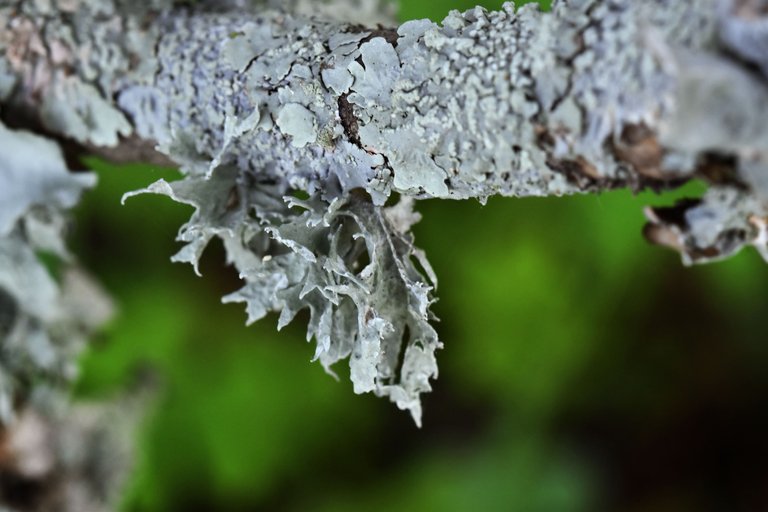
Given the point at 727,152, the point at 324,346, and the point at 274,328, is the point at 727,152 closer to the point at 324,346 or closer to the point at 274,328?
the point at 324,346

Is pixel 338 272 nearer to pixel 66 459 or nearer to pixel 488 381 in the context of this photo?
pixel 66 459

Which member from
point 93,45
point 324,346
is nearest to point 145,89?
point 93,45

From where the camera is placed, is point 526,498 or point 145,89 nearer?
point 145,89

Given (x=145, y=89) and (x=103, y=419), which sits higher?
(x=145, y=89)

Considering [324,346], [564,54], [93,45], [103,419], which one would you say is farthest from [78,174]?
[103,419]

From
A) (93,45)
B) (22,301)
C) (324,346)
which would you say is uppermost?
(93,45)

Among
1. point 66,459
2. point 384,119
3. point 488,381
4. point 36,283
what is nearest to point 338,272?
point 384,119

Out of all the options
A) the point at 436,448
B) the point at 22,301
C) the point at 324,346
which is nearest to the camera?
the point at 324,346

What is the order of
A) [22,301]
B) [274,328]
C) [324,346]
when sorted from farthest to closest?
[274,328] → [22,301] → [324,346]

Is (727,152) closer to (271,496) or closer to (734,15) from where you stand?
(734,15)
